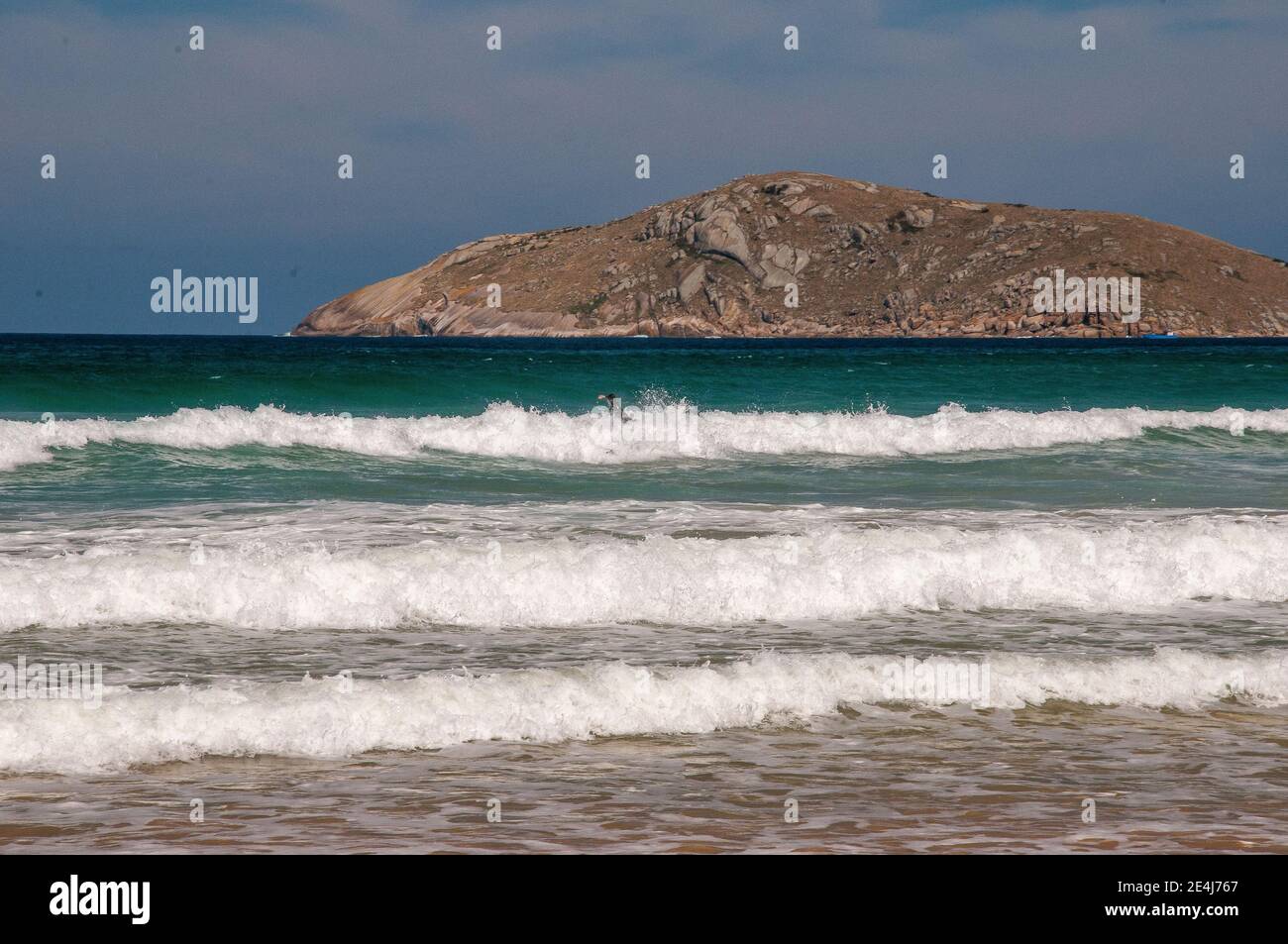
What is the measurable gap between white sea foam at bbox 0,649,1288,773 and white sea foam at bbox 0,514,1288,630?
7.75 ft

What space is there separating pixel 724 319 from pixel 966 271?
3418 cm

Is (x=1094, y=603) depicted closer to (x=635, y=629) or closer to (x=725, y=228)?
(x=635, y=629)

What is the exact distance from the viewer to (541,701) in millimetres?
8094

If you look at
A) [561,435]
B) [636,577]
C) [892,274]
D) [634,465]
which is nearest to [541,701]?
[636,577]

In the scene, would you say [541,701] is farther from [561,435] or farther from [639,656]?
[561,435]

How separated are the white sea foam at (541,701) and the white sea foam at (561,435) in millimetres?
14890

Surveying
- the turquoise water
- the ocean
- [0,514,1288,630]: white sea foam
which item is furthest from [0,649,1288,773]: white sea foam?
the turquoise water

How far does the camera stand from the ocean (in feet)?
20.8

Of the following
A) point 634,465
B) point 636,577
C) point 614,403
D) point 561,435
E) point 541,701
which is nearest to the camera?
point 541,701

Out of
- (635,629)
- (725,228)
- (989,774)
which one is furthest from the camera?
(725,228)

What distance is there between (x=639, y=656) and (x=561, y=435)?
51.2 ft

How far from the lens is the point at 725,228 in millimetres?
188875

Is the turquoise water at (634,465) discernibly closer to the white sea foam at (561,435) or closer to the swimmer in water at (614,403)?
the white sea foam at (561,435)
